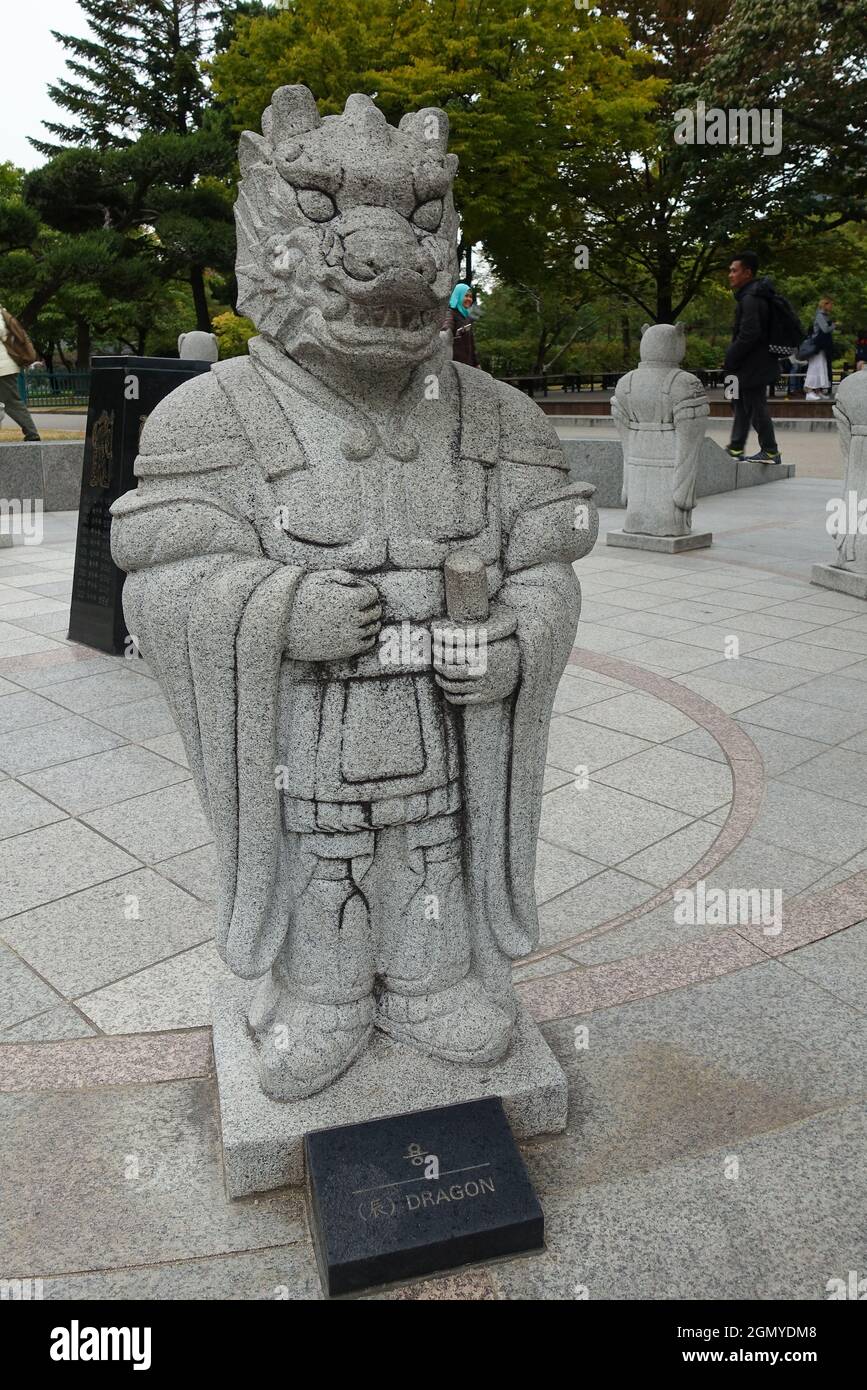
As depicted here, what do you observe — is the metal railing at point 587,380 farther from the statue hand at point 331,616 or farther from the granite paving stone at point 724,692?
the statue hand at point 331,616

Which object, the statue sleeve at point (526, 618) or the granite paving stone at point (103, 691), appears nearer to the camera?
the statue sleeve at point (526, 618)

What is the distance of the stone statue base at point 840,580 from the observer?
934 centimetres

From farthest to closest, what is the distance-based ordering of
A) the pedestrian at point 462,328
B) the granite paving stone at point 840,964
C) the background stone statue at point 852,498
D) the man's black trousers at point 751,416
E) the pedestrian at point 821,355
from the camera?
the pedestrian at point 821,355, the pedestrian at point 462,328, the man's black trousers at point 751,416, the background stone statue at point 852,498, the granite paving stone at point 840,964

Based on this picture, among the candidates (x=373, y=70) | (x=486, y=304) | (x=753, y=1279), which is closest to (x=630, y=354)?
(x=486, y=304)

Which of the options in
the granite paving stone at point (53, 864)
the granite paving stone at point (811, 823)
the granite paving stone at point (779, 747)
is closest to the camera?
the granite paving stone at point (53, 864)

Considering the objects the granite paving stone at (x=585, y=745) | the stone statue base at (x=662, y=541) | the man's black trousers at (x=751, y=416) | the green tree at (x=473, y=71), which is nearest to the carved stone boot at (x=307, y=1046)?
the granite paving stone at (x=585, y=745)

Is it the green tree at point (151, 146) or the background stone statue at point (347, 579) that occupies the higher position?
the green tree at point (151, 146)

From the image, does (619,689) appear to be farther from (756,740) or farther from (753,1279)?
(753,1279)

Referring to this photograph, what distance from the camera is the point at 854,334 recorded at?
1347 inches

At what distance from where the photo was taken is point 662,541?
37.7 feet

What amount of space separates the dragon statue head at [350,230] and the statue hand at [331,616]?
0.53 metres

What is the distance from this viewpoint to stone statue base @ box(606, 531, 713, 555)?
1150cm

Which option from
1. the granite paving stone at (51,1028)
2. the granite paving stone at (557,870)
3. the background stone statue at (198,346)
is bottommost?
the granite paving stone at (51,1028)

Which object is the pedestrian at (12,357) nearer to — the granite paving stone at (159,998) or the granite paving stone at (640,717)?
the granite paving stone at (640,717)
